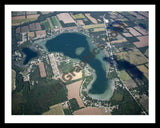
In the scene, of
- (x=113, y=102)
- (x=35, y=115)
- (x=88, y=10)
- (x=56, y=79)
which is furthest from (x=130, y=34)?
(x=35, y=115)

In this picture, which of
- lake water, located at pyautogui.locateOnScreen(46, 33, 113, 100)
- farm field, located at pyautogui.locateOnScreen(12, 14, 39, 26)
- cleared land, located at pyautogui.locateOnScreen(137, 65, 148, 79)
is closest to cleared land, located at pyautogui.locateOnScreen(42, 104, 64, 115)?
lake water, located at pyautogui.locateOnScreen(46, 33, 113, 100)

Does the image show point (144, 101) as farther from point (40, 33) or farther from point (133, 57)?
point (40, 33)

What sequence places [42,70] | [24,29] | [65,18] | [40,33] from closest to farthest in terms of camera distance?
[42,70]
[40,33]
[24,29]
[65,18]

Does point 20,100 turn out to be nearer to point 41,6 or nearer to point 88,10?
point 41,6

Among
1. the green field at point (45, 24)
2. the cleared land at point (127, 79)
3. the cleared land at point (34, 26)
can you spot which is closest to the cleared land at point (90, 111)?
the cleared land at point (127, 79)

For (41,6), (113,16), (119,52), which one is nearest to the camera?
(119,52)

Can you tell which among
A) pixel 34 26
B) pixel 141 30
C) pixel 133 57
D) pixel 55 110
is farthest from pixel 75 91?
pixel 141 30

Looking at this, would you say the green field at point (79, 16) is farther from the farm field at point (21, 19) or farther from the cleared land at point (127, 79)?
the cleared land at point (127, 79)
